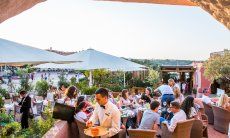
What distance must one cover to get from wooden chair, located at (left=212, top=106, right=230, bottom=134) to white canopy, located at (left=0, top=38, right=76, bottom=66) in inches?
184

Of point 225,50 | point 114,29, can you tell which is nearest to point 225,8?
point 114,29

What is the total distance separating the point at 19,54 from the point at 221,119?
18.2 ft

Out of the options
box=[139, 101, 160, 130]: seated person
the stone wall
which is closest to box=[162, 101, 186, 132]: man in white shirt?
box=[139, 101, 160, 130]: seated person

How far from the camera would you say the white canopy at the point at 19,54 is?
21.7 feet

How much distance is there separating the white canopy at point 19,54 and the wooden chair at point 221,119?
468 cm

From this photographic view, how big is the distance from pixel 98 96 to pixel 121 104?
13.5 ft

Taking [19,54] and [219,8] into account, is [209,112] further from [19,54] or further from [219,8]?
[219,8]

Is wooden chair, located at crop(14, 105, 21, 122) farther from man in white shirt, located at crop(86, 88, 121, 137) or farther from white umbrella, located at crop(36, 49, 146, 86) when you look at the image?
man in white shirt, located at crop(86, 88, 121, 137)

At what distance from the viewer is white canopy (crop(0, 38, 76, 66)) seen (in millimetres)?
6609

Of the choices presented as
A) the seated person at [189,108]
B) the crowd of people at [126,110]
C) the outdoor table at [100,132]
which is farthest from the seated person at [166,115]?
the outdoor table at [100,132]

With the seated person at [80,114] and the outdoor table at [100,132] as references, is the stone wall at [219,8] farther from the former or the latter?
the seated person at [80,114]

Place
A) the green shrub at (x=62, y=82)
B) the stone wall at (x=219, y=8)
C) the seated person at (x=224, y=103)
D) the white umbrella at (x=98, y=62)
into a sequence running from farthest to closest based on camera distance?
the green shrub at (x=62, y=82) → the white umbrella at (x=98, y=62) → the seated person at (x=224, y=103) → the stone wall at (x=219, y=8)

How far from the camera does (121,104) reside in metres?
8.84

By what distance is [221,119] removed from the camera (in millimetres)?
8648
